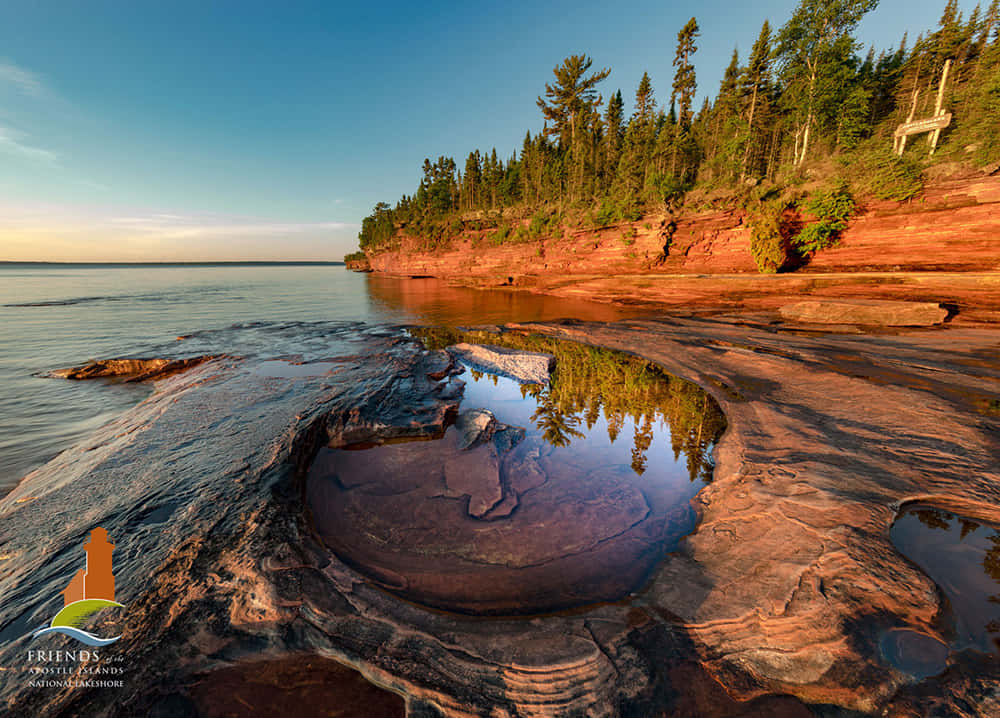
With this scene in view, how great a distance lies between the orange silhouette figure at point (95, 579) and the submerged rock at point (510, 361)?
8057mm

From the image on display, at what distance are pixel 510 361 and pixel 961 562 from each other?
29.9 ft

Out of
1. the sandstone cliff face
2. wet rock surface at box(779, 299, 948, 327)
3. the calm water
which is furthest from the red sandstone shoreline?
the calm water

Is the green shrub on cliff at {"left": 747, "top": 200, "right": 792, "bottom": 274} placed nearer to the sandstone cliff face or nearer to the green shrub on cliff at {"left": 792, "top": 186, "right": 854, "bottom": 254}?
the green shrub on cliff at {"left": 792, "top": 186, "right": 854, "bottom": 254}

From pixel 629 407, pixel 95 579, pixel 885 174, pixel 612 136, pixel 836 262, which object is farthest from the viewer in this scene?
pixel 612 136

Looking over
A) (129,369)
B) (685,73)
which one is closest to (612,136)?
(685,73)

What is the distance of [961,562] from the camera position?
341cm

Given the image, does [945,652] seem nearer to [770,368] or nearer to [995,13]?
[770,368]

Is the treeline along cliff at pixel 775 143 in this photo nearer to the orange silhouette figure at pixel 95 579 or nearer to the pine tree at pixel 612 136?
the pine tree at pixel 612 136

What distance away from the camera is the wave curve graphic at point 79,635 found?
109 inches

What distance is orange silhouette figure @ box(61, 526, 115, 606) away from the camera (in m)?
3.22

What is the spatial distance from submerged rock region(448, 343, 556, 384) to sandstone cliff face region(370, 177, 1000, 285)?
2067cm

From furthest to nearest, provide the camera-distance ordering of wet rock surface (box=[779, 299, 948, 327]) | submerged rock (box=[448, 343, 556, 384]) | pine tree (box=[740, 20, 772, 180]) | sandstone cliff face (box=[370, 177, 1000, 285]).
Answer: pine tree (box=[740, 20, 772, 180]) < sandstone cliff face (box=[370, 177, 1000, 285]) < wet rock surface (box=[779, 299, 948, 327]) < submerged rock (box=[448, 343, 556, 384])

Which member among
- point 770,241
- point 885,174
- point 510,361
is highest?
point 885,174

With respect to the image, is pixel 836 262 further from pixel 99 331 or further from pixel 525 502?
pixel 99 331
